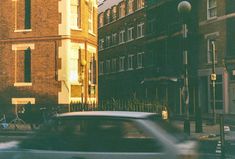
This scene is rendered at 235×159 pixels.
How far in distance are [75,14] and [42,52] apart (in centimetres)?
338

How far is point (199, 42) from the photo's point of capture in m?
40.7

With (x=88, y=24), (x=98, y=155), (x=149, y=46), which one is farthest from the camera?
(x=149, y=46)

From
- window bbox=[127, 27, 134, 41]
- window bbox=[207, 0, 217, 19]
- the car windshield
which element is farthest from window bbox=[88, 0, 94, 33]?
the car windshield

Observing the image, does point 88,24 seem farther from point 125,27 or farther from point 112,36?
point 112,36

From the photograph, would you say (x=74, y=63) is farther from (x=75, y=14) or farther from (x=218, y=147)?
(x=218, y=147)

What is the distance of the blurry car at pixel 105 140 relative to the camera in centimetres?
646

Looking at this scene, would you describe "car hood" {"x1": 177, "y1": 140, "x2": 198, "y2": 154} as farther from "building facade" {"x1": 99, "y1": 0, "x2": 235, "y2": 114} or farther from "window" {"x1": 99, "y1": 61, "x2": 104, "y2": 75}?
"window" {"x1": 99, "y1": 61, "x2": 104, "y2": 75}

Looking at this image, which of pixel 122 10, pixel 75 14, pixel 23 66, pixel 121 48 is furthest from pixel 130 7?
pixel 23 66

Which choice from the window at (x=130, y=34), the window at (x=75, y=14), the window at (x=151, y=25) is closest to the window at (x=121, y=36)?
the window at (x=130, y=34)

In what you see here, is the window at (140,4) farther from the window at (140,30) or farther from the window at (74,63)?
the window at (74,63)

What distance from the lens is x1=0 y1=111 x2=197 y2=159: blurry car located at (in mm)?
6457

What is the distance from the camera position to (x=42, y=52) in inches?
1208

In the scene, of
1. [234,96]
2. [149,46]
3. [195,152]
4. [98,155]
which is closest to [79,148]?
[98,155]

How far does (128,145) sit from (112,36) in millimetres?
53965
